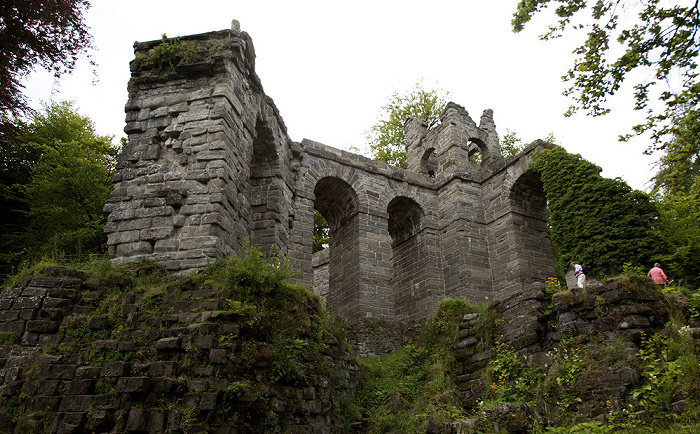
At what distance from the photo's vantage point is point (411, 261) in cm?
1565

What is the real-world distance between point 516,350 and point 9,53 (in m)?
11.6

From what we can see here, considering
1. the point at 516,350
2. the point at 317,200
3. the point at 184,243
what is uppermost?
the point at 317,200

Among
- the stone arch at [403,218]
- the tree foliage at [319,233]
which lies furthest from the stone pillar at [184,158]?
the tree foliage at [319,233]

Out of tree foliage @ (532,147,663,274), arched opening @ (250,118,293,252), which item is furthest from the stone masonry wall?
arched opening @ (250,118,293,252)

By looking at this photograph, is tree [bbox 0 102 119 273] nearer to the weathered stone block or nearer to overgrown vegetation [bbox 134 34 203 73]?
overgrown vegetation [bbox 134 34 203 73]

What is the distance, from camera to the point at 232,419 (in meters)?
5.30

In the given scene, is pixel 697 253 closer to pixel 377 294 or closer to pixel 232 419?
pixel 377 294

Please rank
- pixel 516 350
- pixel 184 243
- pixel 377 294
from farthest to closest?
pixel 377 294, pixel 516 350, pixel 184 243

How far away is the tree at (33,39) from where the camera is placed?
33.6 ft

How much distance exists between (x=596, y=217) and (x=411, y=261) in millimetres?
5719

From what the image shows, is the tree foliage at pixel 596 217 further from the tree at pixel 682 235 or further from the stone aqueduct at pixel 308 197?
the stone aqueduct at pixel 308 197

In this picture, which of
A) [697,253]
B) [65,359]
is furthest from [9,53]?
[697,253]

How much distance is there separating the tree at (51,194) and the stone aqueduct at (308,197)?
5.50 meters

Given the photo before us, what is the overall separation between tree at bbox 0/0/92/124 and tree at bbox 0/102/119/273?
216 centimetres
